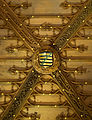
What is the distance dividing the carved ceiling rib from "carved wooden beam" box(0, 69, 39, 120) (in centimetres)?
56

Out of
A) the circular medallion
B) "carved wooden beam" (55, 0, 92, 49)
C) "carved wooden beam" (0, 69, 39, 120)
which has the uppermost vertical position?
"carved wooden beam" (55, 0, 92, 49)

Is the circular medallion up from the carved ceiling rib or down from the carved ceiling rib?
down

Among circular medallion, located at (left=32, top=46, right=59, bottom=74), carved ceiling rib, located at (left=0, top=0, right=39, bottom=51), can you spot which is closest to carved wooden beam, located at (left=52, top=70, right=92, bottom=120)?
circular medallion, located at (left=32, top=46, right=59, bottom=74)

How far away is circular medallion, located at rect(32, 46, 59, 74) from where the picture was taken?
2.75 metres

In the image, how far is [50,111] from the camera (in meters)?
2.70

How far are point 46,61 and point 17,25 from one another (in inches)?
33.5

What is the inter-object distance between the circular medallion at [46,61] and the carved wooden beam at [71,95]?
13 centimetres

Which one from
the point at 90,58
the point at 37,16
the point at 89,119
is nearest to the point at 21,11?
the point at 37,16

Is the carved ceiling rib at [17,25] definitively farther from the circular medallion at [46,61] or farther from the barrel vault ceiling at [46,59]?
the circular medallion at [46,61]

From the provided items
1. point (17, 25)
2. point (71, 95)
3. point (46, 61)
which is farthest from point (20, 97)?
point (17, 25)

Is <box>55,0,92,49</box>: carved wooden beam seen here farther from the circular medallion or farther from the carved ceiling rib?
the carved ceiling rib

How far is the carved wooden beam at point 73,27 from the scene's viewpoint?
282cm

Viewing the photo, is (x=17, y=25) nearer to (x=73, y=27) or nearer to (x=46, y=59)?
(x=46, y=59)

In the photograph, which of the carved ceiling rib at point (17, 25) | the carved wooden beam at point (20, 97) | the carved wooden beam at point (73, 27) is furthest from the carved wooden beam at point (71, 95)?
the carved ceiling rib at point (17, 25)
